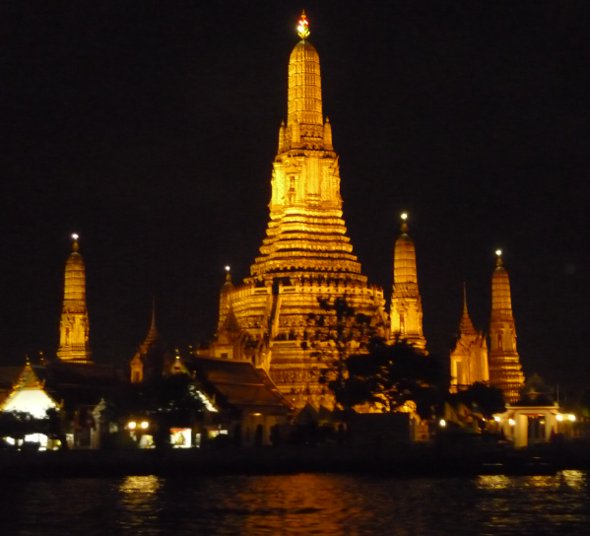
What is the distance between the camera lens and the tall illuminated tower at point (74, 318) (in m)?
94.2

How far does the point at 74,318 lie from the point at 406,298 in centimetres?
1713

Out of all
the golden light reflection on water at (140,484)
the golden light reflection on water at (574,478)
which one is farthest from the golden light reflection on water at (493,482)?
the golden light reflection on water at (140,484)

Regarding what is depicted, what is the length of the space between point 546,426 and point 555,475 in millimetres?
24564

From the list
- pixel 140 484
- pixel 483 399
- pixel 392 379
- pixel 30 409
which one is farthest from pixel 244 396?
pixel 140 484

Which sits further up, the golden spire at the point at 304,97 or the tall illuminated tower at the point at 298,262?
the golden spire at the point at 304,97

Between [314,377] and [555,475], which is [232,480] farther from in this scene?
[314,377]

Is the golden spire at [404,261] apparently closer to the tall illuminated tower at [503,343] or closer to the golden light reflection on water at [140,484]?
the tall illuminated tower at [503,343]

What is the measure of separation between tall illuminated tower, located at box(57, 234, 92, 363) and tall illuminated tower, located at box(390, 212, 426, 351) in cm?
1585

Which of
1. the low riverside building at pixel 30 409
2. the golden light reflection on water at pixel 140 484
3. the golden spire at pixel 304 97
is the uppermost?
the golden spire at pixel 304 97

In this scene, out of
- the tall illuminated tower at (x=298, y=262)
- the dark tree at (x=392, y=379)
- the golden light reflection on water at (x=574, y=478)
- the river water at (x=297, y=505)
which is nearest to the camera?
the river water at (x=297, y=505)

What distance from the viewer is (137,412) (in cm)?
7219

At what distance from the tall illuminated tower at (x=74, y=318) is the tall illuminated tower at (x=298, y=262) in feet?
23.9

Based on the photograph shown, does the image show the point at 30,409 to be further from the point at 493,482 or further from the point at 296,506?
the point at 296,506

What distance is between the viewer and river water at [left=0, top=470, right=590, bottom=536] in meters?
47.6
